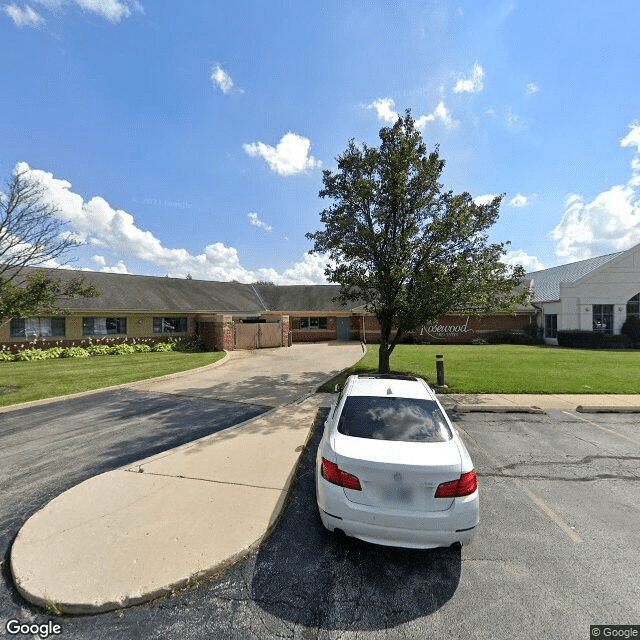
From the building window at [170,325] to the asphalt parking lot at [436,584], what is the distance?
23.0m

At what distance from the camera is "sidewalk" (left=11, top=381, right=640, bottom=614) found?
292cm

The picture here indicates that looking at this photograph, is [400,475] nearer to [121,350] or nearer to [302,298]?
[121,350]

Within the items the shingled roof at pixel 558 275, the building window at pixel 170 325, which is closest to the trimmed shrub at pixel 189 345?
the building window at pixel 170 325

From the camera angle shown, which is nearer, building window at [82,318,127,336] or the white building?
building window at [82,318,127,336]

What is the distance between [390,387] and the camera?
4.79 metres

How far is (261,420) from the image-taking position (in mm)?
7648

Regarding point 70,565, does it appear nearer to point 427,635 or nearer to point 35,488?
point 35,488

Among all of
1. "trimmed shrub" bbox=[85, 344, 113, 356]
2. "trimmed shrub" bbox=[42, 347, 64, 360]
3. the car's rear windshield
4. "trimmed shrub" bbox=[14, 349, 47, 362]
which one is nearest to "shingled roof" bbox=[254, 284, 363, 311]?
"trimmed shrub" bbox=[85, 344, 113, 356]

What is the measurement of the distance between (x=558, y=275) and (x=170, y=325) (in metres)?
34.4

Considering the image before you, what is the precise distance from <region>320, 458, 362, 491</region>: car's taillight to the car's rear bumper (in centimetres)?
17

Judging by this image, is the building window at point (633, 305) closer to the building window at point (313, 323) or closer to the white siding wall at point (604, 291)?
the white siding wall at point (604, 291)

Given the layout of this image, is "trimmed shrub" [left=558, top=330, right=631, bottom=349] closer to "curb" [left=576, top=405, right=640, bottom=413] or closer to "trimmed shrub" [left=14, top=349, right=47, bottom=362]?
"curb" [left=576, top=405, right=640, bottom=413]

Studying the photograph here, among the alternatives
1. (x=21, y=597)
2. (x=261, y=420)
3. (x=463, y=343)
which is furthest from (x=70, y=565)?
(x=463, y=343)

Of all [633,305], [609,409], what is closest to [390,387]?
[609,409]
